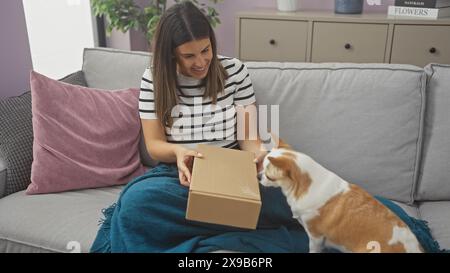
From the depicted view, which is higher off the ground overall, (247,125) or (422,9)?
(422,9)

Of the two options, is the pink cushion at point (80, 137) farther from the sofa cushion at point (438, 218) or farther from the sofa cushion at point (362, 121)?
the sofa cushion at point (438, 218)

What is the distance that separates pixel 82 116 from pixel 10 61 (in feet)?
2.08

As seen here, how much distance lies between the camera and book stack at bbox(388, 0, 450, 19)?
2.48m

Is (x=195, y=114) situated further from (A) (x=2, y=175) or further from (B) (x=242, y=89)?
(A) (x=2, y=175)

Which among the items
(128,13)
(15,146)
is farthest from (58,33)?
(15,146)

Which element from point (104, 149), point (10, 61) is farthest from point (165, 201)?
point (10, 61)

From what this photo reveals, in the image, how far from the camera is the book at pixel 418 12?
8.16 ft

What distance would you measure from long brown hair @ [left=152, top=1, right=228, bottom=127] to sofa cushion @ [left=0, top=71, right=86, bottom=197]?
50 centimetres

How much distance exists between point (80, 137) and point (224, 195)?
75 centimetres

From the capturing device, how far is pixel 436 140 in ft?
4.81

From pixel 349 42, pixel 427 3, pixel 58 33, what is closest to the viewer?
pixel 427 3

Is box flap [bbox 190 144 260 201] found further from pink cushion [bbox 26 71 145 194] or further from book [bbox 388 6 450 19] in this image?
book [bbox 388 6 450 19]

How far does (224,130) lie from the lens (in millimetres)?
1470
